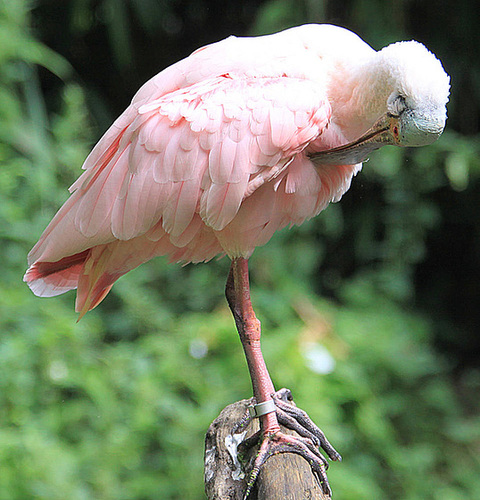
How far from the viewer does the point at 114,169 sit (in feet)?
7.50

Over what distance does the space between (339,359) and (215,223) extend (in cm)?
207

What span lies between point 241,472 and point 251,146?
0.98m

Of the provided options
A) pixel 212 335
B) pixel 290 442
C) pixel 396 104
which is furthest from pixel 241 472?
pixel 212 335

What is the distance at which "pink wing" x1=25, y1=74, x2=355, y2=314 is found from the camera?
2.15 metres

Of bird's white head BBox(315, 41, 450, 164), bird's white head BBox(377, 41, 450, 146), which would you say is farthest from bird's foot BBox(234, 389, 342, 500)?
bird's white head BBox(377, 41, 450, 146)

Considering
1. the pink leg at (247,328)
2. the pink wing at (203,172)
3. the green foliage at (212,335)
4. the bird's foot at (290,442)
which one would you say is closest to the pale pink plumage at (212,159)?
the pink wing at (203,172)

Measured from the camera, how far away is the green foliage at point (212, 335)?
3320 mm

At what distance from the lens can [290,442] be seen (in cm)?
223

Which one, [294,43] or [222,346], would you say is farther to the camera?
[222,346]

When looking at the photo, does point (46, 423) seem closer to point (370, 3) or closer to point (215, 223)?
point (215, 223)

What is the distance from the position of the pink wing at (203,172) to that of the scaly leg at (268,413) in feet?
0.68

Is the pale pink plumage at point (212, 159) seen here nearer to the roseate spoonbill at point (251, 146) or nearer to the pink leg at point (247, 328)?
the roseate spoonbill at point (251, 146)

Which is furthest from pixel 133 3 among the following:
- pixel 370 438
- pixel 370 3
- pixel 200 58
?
pixel 370 438

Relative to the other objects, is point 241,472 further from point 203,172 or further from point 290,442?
point 203,172
